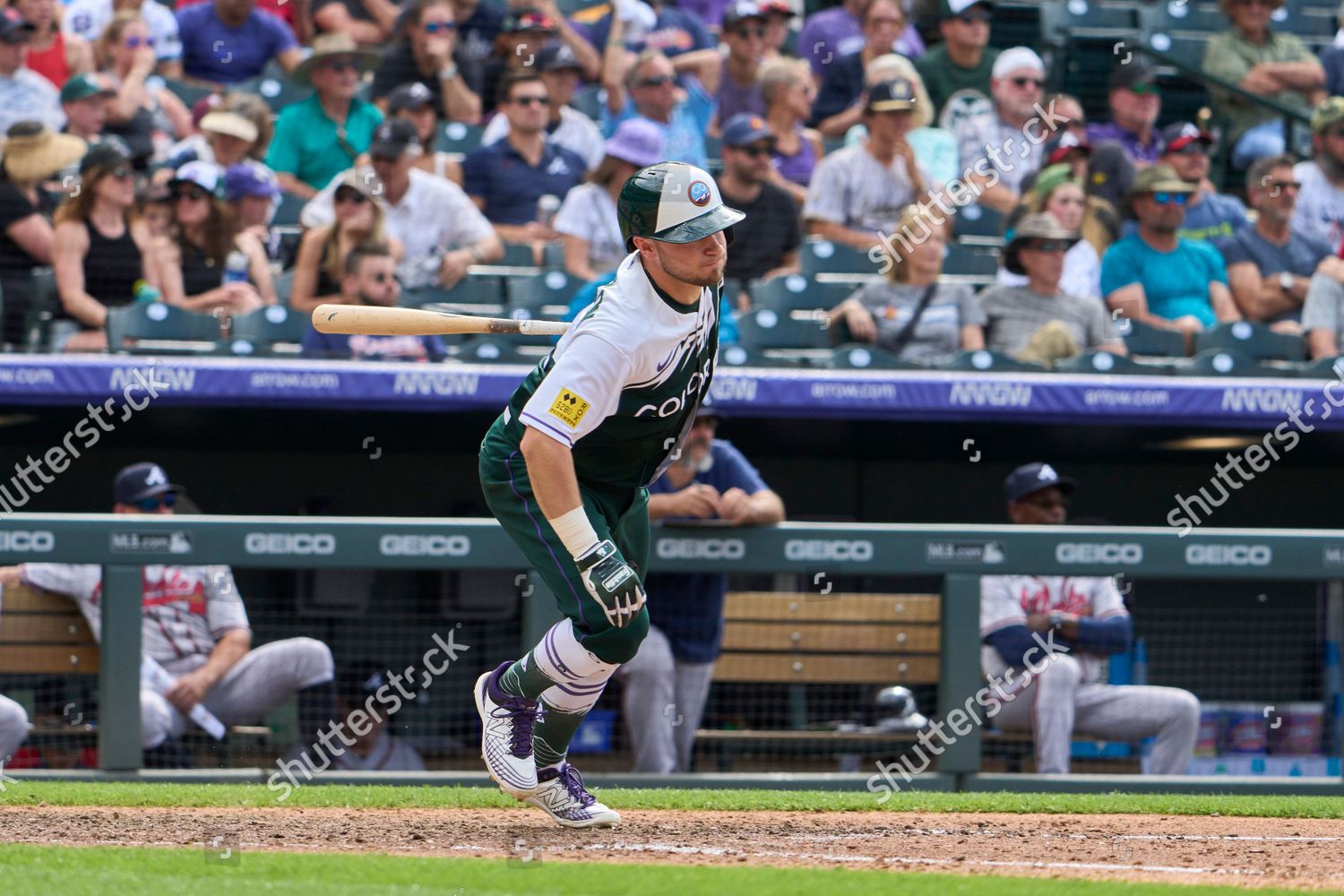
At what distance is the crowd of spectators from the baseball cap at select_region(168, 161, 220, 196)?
1 centimetres

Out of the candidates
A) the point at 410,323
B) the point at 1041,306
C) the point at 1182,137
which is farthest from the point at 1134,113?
the point at 410,323

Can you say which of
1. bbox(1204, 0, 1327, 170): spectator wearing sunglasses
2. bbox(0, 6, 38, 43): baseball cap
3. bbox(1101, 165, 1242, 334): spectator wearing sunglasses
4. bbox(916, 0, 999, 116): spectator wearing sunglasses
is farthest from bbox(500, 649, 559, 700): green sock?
bbox(1204, 0, 1327, 170): spectator wearing sunglasses

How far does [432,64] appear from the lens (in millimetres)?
9219

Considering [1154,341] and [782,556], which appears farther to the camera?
[1154,341]

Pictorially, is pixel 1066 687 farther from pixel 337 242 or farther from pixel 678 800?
pixel 337 242

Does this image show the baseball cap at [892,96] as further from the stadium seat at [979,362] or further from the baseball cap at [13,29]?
the baseball cap at [13,29]

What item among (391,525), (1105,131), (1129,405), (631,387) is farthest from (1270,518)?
(631,387)

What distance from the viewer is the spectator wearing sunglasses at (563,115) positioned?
8961 mm

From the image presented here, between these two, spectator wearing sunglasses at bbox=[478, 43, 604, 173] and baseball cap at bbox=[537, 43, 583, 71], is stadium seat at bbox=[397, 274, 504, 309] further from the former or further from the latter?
baseball cap at bbox=[537, 43, 583, 71]

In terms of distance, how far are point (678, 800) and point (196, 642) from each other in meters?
1.86

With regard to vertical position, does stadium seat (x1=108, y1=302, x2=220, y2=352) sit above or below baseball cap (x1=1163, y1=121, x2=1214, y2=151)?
below

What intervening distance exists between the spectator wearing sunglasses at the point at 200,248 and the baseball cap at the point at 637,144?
1.70 m

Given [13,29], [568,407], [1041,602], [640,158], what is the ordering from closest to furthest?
[568,407], [1041,602], [640,158], [13,29]

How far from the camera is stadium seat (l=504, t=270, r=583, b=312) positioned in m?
7.63
